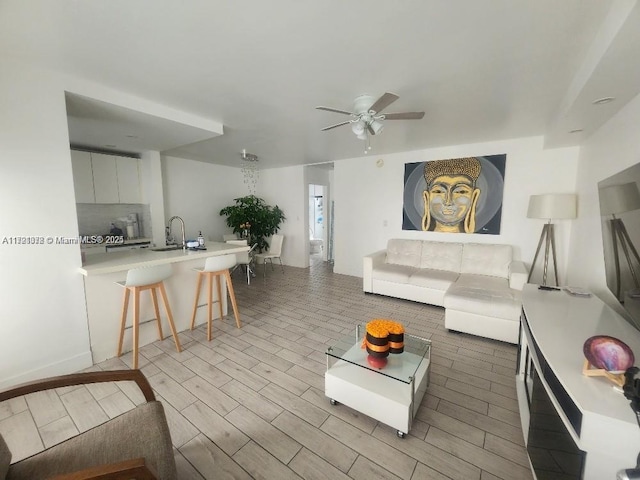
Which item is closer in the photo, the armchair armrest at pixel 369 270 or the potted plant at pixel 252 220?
the armchair armrest at pixel 369 270

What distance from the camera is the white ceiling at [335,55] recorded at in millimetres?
1320

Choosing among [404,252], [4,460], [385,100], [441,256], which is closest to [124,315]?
[4,460]

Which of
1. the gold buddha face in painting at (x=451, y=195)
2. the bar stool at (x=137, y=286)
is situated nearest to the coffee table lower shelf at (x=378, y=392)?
the bar stool at (x=137, y=286)

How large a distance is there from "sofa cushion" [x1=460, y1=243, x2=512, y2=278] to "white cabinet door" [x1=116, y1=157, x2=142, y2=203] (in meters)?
5.33

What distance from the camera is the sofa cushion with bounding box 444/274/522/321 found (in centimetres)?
258

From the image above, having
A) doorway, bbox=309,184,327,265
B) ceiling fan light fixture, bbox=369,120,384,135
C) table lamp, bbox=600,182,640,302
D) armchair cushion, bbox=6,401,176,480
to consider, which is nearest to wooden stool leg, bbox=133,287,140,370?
armchair cushion, bbox=6,401,176,480

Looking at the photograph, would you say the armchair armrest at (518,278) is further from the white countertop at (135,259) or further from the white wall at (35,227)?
the white wall at (35,227)

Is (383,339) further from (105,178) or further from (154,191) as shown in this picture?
(105,178)

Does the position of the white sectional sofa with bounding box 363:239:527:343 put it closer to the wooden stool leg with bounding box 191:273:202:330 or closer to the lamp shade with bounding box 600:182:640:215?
the lamp shade with bounding box 600:182:640:215

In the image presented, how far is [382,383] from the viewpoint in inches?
66.4

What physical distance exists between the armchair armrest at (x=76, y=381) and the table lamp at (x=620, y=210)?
8.43 feet

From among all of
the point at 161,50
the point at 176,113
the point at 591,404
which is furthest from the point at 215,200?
the point at 591,404

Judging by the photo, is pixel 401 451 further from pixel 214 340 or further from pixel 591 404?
pixel 214 340

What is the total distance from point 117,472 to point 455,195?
14.4 feet
